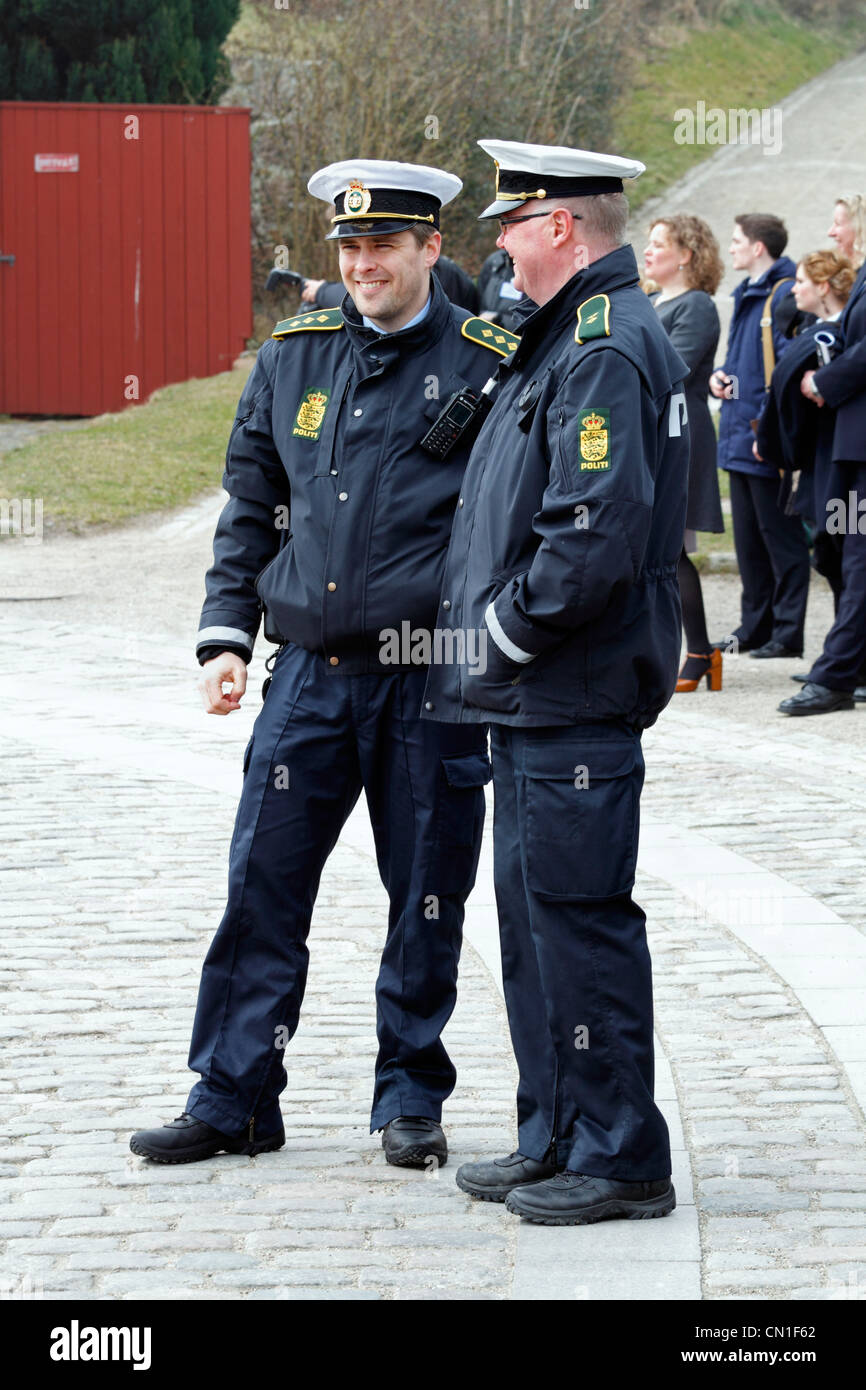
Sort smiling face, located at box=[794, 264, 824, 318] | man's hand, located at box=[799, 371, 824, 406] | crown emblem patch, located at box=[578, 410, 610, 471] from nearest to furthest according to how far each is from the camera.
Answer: crown emblem patch, located at box=[578, 410, 610, 471] < man's hand, located at box=[799, 371, 824, 406] < smiling face, located at box=[794, 264, 824, 318]

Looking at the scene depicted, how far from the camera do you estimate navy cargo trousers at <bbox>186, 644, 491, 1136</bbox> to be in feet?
13.0

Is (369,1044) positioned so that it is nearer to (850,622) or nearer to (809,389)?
(850,622)

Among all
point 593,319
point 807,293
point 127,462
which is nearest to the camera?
point 593,319

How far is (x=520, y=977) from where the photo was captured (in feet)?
12.5

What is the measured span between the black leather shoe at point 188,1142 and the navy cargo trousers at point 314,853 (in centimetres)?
3

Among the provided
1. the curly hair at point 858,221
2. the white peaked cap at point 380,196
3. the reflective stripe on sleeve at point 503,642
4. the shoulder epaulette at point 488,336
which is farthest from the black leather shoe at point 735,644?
the reflective stripe on sleeve at point 503,642

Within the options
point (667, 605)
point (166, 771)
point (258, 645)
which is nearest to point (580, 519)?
point (667, 605)

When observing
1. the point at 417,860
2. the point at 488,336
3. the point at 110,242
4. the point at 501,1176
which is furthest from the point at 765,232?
the point at 110,242

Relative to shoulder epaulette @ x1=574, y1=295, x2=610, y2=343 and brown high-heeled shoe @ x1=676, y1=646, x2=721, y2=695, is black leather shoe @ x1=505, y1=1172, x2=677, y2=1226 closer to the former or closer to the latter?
shoulder epaulette @ x1=574, y1=295, x2=610, y2=343

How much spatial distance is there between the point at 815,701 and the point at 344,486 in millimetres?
5198

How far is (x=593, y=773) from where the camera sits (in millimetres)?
3551

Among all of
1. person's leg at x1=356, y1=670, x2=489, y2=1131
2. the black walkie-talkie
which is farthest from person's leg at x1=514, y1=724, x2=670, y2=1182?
the black walkie-talkie

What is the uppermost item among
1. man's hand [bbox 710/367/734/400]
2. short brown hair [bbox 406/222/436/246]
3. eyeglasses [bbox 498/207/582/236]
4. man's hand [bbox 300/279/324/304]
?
eyeglasses [bbox 498/207/582/236]
